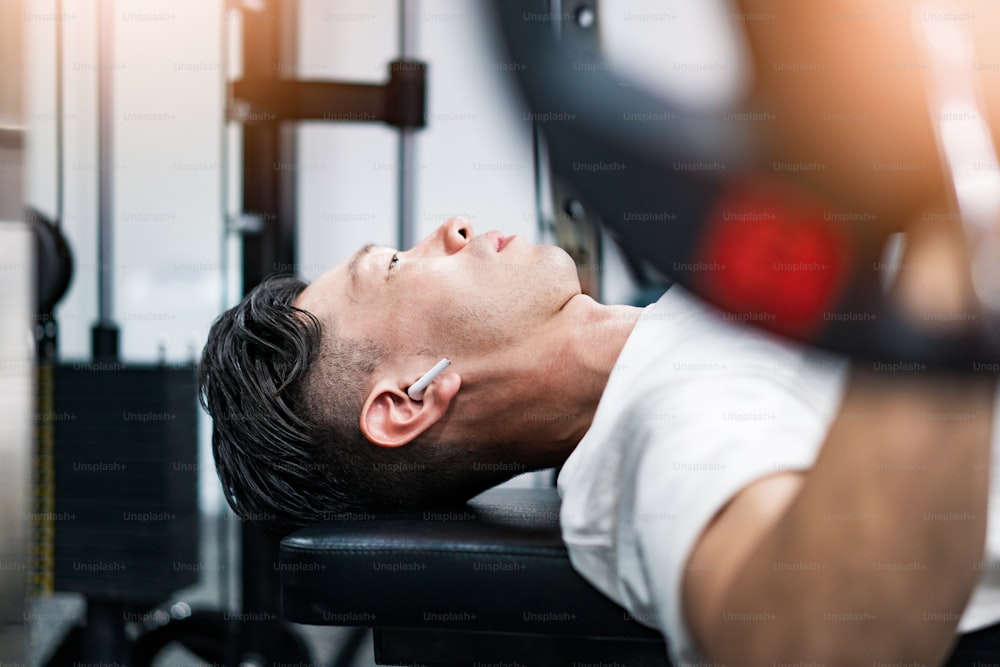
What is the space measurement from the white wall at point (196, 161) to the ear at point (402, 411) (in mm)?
938

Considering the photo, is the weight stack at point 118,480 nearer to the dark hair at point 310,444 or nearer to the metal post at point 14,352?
the dark hair at point 310,444

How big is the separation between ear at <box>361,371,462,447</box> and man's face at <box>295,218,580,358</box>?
0.05 metres

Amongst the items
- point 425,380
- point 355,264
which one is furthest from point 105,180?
point 425,380

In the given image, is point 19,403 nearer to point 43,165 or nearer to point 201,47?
point 43,165

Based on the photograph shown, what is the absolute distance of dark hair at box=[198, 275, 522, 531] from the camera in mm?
1056

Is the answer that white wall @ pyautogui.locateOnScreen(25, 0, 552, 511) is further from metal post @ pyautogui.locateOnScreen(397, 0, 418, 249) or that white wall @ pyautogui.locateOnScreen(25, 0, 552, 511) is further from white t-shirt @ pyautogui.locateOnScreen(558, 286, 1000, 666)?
white t-shirt @ pyautogui.locateOnScreen(558, 286, 1000, 666)

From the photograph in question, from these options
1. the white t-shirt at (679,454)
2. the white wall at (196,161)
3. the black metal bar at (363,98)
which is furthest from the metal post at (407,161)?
the white t-shirt at (679,454)

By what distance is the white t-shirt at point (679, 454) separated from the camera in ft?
2.05

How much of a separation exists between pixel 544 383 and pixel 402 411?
18 centimetres

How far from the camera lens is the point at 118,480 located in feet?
4.83

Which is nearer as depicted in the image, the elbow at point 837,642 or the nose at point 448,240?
the elbow at point 837,642

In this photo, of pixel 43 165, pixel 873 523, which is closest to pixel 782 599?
pixel 873 523

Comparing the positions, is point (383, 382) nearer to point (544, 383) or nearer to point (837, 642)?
point (544, 383)

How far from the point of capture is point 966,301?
27 cm
